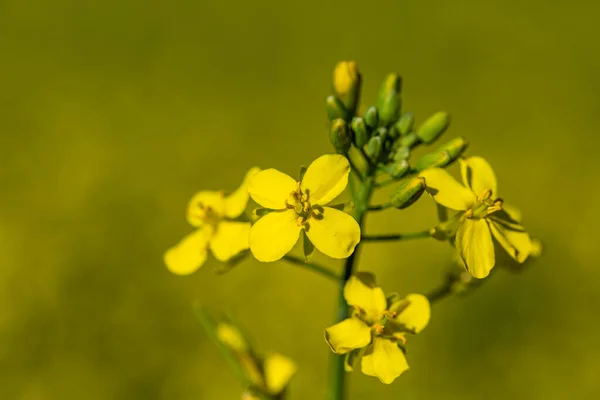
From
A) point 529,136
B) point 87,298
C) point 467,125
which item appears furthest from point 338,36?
point 87,298

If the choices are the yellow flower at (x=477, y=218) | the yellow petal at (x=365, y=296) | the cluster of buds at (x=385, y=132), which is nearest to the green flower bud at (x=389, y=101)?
the cluster of buds at (x=385, y=132)

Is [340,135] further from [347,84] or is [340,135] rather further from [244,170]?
[244,170]

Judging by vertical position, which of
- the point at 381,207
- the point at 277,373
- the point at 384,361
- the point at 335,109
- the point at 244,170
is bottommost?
the point at 244,170

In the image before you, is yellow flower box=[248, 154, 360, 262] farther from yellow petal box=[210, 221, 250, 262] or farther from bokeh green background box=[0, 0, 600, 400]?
bokeh green background box=[0, 0, 600, 400]

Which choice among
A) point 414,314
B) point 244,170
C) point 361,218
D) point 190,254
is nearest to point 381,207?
point 361,218

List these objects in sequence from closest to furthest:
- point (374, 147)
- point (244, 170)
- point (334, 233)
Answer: point (334, 233) < point (374, 147) < point (244, 170)
